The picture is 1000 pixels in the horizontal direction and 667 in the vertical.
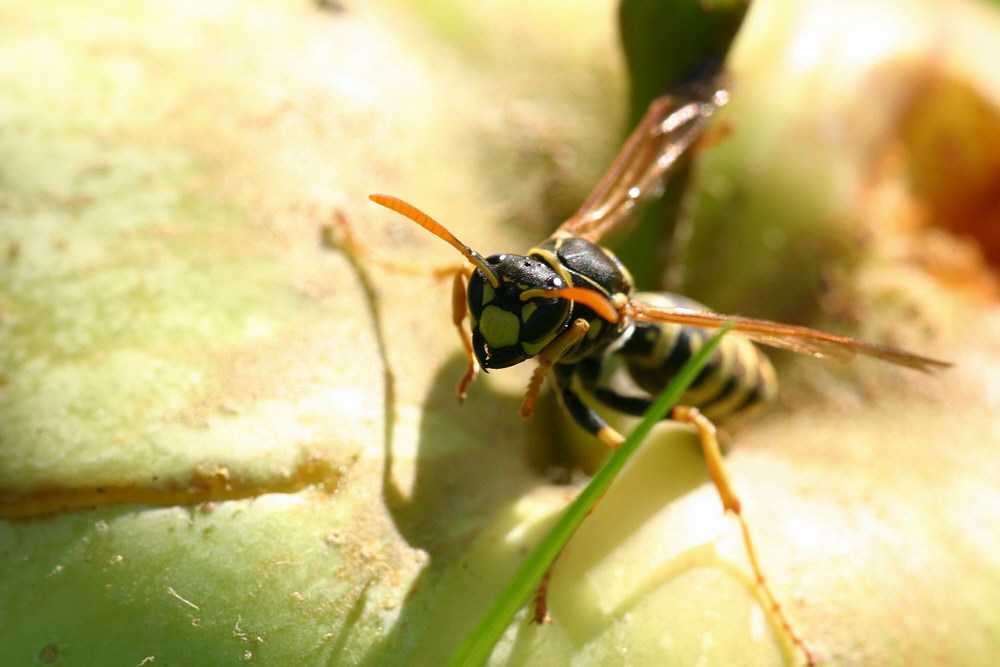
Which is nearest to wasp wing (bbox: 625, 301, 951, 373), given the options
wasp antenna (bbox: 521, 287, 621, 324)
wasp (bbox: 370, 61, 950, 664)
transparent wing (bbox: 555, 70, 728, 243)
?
wasp (bbox: 370, 61, 950, 664)

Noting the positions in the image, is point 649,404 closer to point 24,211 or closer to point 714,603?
point 714,603

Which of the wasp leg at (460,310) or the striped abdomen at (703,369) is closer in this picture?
the wasp leg at (460,310)

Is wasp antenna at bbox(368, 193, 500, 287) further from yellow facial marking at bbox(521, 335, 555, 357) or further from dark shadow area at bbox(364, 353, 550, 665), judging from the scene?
dark shadow area at bbox(364, 353, 550, 665)

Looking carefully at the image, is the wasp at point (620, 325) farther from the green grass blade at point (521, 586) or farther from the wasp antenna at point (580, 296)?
the green grass blade at point (521, 586)

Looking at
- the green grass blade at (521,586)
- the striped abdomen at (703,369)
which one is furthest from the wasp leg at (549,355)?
the striped abdomen at (703,369)

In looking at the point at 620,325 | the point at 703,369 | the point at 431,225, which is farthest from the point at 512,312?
the point at 703,369

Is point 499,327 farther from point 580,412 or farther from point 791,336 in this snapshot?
point 791,336

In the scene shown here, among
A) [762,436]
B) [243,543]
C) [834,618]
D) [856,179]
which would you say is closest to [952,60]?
[856,179]

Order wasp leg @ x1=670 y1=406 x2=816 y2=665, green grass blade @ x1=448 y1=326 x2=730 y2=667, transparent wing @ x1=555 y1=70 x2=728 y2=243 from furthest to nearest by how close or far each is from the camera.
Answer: transparent wing @ x1=555 y1=70 x2=728 y2=243
wasp leg @ x1=670 y1=406 x2=816 y2=665
green grass blade @ x1=448 y1=326 x2=730 y2=667
